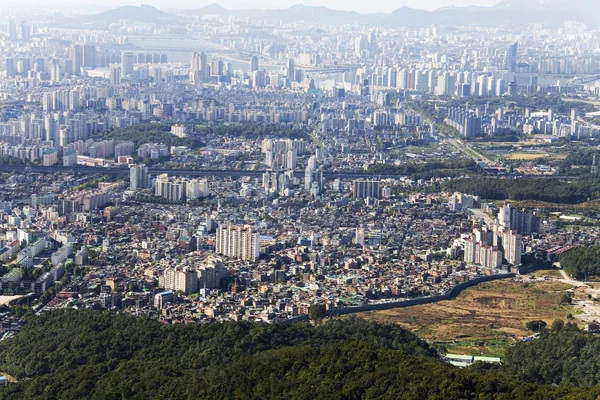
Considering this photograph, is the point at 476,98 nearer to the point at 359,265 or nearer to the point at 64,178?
the point at 64,178

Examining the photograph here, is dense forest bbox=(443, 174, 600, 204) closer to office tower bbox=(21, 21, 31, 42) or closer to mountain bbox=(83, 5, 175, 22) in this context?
office tower bbox=(21, 21, 31, 42)

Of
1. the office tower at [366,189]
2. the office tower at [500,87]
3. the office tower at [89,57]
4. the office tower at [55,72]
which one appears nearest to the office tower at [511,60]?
the office tower at [500,87]

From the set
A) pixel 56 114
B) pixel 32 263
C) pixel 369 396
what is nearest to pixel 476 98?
pixel 56 114

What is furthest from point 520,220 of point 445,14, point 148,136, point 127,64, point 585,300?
point 445,14

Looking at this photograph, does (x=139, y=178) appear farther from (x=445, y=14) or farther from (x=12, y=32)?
(x=445, y=14)

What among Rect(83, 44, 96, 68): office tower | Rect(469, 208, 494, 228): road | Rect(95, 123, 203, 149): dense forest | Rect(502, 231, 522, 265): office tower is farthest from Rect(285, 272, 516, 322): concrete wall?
Rect(83, 44, 96, 68): office tower
